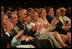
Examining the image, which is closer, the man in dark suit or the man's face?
the man in dark suit

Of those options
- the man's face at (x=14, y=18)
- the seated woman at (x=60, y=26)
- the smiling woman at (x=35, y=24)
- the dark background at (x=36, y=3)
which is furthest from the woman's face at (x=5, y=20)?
the seated woman at (x=60, y=26)

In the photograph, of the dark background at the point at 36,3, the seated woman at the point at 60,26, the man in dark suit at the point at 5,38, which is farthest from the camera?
the seated woman at the point at 60,26

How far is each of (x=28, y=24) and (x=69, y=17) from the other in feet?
3.65

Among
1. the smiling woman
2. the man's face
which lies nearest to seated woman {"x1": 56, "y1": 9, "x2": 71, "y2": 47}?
the smiling woman

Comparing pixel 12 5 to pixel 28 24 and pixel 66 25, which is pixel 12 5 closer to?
pixel 28 24

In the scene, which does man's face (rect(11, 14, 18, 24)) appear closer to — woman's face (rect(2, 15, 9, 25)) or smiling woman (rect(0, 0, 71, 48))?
smiling woman (rect(0, 0, 71, 48))

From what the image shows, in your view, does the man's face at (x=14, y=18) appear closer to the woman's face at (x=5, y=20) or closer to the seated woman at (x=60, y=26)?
the woman's face at (x=5, y=20)

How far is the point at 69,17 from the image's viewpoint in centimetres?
675

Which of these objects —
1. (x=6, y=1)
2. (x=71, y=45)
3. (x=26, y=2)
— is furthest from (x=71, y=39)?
(x=6, y=1)

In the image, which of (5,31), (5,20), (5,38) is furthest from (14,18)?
(5,38)

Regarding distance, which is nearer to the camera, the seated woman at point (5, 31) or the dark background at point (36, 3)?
the seated woman at point (5, 31)

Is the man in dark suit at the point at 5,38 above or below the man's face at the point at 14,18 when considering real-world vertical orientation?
below

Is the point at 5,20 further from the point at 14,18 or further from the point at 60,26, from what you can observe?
the point at 60,26

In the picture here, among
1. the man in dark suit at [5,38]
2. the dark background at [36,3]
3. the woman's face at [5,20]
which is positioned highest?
the dark background at [36,3]
